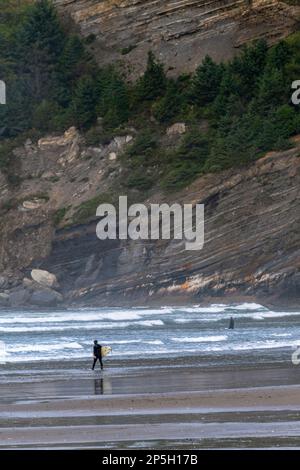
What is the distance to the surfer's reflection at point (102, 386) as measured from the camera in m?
23.1

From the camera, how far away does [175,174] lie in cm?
6334

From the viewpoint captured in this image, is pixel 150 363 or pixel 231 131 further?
pixel 231 131

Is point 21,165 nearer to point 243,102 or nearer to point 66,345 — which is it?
point 243,102

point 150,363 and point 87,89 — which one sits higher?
point 87,89

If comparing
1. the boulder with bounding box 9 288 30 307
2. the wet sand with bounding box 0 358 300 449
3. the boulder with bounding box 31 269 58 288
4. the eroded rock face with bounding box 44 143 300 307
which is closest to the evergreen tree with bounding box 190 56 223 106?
the eroded rock face with bounding box 44 143 300 307

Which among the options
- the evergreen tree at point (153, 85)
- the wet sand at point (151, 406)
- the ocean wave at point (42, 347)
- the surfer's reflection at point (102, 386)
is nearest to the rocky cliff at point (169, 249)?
the evergreen tree at point (153, 85)

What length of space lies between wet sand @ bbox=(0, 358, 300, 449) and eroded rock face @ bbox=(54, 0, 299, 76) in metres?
48.3

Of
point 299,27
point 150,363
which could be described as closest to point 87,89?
point 299,27

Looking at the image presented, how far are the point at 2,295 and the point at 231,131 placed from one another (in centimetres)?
1389

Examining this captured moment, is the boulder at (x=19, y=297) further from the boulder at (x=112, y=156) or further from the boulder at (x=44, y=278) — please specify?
the boulder at (x=112, y=156)

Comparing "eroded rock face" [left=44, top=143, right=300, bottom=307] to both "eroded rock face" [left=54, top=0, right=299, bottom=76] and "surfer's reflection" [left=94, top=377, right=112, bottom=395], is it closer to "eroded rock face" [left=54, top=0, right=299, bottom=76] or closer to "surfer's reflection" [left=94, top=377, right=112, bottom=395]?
"eroded rock face" [left=54, top=0, right=299, bottom=76]

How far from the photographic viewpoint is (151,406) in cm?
2041

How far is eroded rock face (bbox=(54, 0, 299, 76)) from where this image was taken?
74.4m

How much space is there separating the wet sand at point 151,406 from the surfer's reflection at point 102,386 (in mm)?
18
